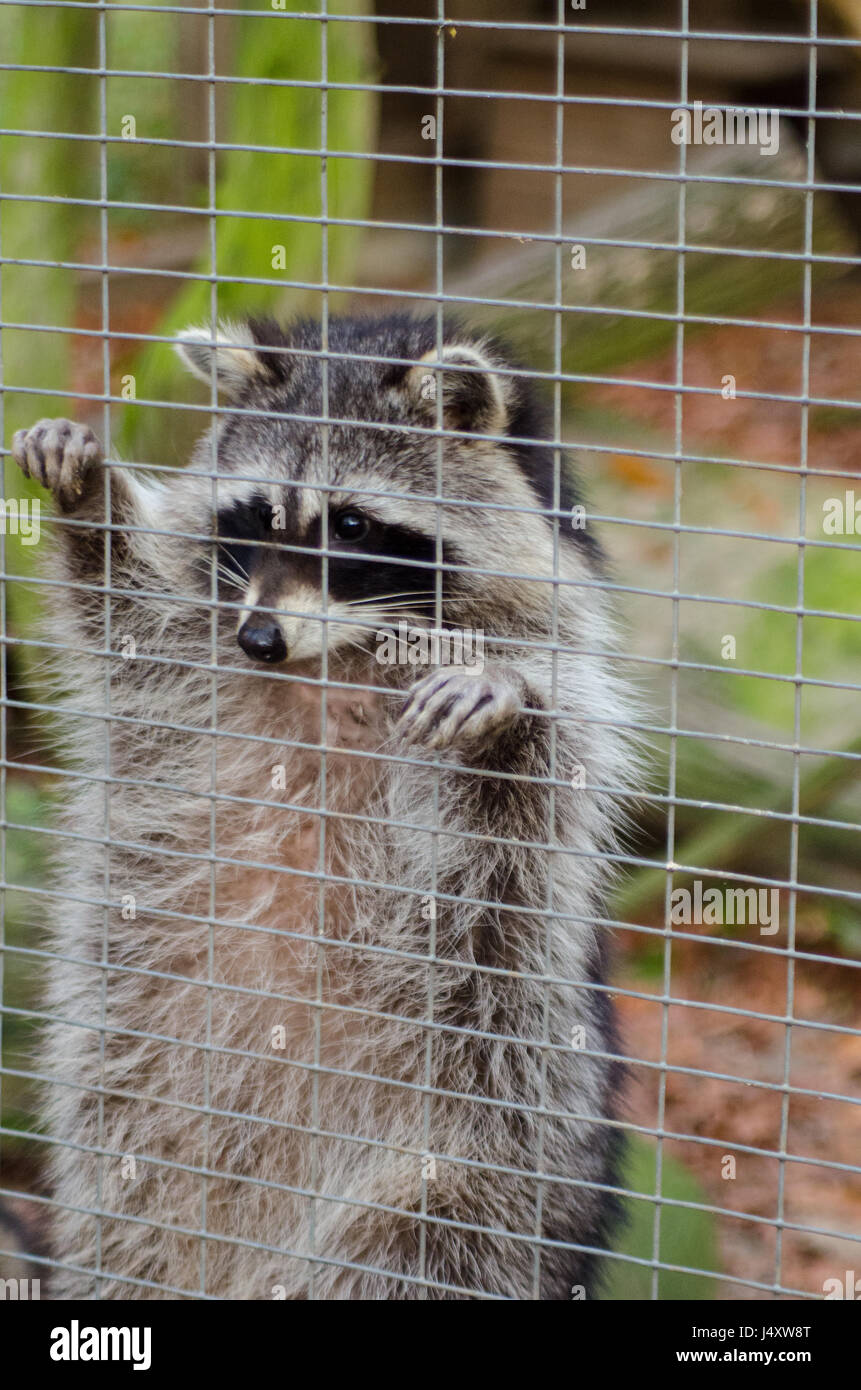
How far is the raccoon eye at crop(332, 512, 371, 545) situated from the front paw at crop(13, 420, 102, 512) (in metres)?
0.46

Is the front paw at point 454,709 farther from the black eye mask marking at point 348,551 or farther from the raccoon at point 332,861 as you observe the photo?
the black eye mask marking at point 348,551

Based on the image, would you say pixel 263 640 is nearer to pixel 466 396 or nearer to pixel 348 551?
pixel 348 551

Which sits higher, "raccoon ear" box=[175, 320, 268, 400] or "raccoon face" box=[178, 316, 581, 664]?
"raccoon ear" box=[175, 320, 268, 400]

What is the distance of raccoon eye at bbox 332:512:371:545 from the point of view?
273cm

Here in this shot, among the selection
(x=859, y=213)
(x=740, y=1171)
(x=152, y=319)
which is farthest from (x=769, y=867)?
(x=152, y=319)

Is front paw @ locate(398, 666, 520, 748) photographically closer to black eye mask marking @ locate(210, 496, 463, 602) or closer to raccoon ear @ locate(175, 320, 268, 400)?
black eye mask marking @ locate(210, 496, 463, 602)

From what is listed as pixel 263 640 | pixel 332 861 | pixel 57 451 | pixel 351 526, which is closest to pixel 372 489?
pixel 351 526

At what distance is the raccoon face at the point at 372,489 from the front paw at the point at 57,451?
0.28 metres

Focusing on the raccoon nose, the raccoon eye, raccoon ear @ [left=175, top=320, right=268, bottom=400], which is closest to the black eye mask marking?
the raccoon eye

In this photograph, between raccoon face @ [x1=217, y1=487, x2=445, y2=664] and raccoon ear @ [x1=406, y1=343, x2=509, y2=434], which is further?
raccoon ear @ [x1=406, y1=343, x2=509, y2=434]

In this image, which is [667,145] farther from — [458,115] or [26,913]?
[26,913]

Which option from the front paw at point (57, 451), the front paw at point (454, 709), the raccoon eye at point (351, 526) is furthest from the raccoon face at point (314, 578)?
the front paw at point (57, 451)

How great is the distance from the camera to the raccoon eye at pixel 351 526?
107 inches

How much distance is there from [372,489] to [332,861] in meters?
0.76
